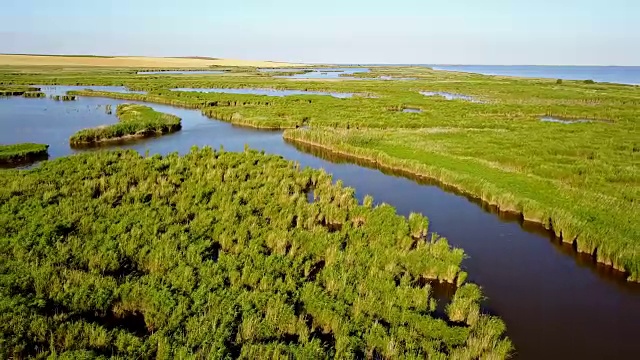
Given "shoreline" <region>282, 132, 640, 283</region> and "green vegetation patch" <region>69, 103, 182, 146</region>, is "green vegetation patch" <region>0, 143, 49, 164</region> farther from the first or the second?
"shoreline" <region>282, 132, 640, 283</region>

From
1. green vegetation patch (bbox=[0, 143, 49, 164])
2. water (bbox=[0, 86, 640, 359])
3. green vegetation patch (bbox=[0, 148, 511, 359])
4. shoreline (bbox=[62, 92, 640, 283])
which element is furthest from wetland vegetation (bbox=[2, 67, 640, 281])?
green vegetation patch (bbox=[0, 143, 49, 164])

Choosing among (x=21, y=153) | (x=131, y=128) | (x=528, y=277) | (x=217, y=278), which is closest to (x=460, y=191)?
(x=528, y=277)

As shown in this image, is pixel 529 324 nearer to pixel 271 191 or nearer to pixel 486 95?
pixel 271 191

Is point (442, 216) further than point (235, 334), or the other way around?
point (442, 216)

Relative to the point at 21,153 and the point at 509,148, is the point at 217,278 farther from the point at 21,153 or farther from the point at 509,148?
the point at 509,148

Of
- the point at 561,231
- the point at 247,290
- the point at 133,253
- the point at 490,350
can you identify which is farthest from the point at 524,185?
the point at 133,253

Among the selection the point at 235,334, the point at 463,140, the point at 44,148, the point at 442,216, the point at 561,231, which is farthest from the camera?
the point at 463,140
